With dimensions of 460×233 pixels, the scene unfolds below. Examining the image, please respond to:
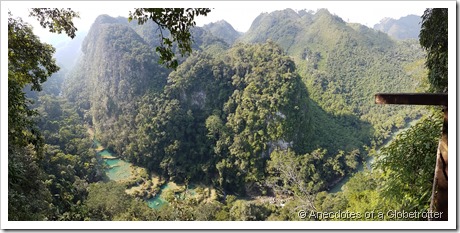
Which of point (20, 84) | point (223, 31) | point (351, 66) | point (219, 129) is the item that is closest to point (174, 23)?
point (20, 84)

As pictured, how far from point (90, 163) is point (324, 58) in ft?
86.4

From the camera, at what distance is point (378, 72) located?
96.1 ft

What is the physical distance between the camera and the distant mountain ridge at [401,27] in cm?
5247

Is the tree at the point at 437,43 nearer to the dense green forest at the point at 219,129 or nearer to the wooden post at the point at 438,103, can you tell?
the wooden post at the point at 438,103

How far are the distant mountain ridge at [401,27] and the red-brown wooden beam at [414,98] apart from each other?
5804 cm

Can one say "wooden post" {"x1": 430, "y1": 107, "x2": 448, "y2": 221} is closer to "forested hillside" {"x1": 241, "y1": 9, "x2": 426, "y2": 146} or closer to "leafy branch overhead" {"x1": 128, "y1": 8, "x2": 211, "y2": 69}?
"leafy branch overhead" {"x1": 128, "y1": 8, "x2": 211, "y2": 69}

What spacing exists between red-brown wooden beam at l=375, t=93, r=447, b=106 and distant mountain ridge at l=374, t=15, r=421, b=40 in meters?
58.0

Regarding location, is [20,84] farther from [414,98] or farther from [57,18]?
[414,98]

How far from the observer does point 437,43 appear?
273 cm

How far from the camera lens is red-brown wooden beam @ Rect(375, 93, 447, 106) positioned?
1.24 metres

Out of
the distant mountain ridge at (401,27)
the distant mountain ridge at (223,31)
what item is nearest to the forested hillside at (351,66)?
the distant mountain ridge at (223,31)

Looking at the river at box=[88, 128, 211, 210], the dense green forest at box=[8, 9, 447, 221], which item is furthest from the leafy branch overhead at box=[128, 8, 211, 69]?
the river at box=[88, 128, 211, 210]

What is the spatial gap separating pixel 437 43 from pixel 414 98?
1.92 m

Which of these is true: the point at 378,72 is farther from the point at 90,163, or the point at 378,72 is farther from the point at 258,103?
the point at 90,163
